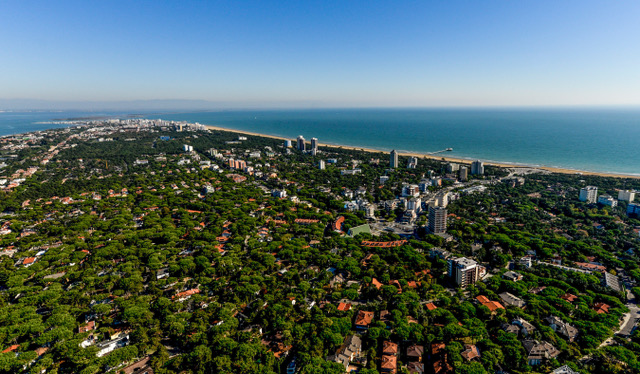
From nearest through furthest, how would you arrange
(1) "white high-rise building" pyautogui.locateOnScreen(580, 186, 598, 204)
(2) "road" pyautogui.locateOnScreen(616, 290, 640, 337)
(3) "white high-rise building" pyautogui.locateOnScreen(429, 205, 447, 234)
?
(2) "road" pyautogui.locateOnScreen(616, 290, 640, 337) → (3) "white high-rise building" pyautogui.locateOnScreen(429, 205, 447, 234) → (1) "white high-rise building" pyautogui.locateOnScreen(580, 186, 598, 204)

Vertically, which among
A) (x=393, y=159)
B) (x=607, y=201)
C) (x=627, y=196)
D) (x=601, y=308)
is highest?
(x=393, y=159)

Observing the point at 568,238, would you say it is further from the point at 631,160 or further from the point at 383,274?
the point at 631,160

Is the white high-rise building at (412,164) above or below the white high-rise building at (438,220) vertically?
above

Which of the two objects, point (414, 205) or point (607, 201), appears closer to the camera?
point (414, 205)

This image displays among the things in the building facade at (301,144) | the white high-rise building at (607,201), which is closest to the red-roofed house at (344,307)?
the white high-rise building at (607,201)

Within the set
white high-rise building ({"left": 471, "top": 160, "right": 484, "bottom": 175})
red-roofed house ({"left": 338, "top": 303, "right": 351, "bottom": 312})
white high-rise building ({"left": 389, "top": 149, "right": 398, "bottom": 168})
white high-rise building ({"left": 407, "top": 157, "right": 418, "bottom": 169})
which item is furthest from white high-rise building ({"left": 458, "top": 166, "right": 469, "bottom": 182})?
red-roofed house ({"left": 338, "top": 303, "right": 351, "bottom": 312})

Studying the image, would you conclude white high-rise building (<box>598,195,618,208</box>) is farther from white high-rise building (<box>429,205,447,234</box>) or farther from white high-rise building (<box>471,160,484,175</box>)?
white high-rise building (<box>429,205,447,234</box>)

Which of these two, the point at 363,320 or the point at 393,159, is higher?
the point at 393,159

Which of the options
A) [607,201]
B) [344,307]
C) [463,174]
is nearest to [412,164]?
[463,174]

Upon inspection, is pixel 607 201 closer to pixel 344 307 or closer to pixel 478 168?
pixel 478 168

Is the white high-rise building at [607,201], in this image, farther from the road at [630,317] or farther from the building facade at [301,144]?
the building facade at [301,144]

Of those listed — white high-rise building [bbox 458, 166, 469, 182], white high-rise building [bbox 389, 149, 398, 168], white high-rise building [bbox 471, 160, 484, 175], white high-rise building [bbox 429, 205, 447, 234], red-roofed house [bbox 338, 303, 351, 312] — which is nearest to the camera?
red-roofed house [bbox 338, 303, 351, 312]
